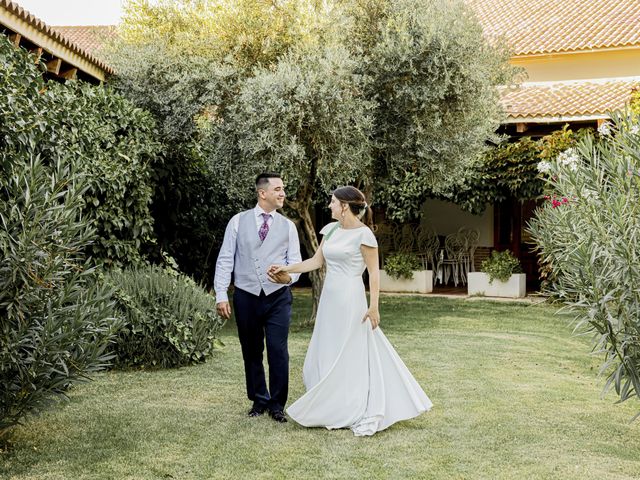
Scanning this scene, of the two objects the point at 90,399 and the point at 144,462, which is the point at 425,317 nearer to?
the point at 90,399

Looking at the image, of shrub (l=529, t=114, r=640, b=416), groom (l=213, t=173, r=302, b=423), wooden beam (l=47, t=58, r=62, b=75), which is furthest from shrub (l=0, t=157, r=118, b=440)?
wooden beam (l=47, t=58, r=62, b=75)

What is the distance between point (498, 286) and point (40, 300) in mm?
13108

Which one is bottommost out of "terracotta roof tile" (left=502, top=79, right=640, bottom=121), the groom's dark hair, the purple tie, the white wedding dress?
the white wedding dress

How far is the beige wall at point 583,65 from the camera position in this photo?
19.8m

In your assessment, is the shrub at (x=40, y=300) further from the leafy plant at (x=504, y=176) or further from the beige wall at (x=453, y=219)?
the beige wall at (x=453, y=219)

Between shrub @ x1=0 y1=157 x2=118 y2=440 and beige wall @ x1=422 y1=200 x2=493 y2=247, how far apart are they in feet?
48.0

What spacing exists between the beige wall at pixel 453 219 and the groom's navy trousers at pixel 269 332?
13147 mm

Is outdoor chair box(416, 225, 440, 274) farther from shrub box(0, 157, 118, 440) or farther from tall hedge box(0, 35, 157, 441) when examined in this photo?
shrub box(0, 157, 118, 440)

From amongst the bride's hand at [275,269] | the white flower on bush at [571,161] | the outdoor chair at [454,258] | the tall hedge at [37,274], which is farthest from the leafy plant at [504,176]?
the tall hedge at [37,274]

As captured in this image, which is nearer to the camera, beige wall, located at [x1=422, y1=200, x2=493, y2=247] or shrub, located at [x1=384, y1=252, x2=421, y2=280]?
shrub, located at [x1=384, y1=252, x2=421, y2=280]

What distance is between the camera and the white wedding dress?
6156 millimetres

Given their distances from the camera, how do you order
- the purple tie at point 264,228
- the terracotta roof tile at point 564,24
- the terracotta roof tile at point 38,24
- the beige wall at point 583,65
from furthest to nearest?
the terracotta roof tile at point 564,24, the beige wall at point 583,65, the terracotta roof tile at point 38,24, the purple tie at point 264,228

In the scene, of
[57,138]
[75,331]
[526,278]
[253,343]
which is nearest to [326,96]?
[57,138]

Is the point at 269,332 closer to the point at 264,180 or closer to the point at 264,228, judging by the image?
the point at 264,228
